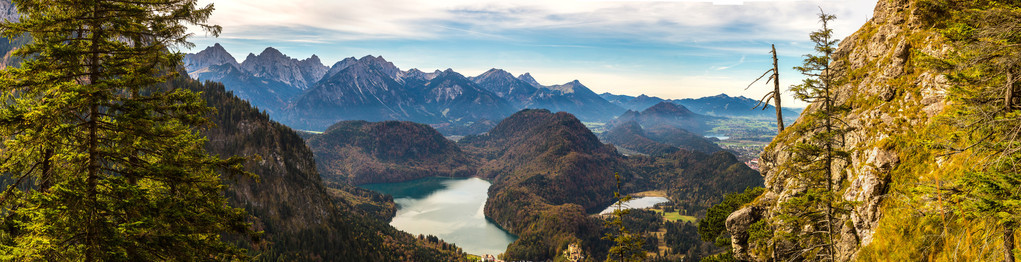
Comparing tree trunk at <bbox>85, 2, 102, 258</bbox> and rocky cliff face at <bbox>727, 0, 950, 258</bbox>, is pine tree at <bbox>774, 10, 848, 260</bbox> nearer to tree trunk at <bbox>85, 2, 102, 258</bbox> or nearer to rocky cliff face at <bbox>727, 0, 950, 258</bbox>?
rocky cliff face at <bbox>727, 0, 950, 258</bbox>

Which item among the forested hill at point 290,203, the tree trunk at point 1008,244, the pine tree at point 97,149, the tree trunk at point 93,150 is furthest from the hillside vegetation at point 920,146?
the forested hill at point 290,203

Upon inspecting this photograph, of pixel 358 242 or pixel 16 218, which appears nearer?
pixel 16 218

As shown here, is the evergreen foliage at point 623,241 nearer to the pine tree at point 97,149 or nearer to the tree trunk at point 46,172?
the pine tree at point 97,149

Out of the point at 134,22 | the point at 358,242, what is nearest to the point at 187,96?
the point at 134,22

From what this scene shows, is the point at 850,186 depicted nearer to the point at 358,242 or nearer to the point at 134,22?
the point at 134,22

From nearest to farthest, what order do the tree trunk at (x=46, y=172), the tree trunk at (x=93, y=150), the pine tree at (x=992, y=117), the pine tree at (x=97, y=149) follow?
the pine tree at (x=992, y=117), the pine tree at (x=97, y=149), the tree trunk at (x=93, y=150), the tree trunk at (x=46, y=172)

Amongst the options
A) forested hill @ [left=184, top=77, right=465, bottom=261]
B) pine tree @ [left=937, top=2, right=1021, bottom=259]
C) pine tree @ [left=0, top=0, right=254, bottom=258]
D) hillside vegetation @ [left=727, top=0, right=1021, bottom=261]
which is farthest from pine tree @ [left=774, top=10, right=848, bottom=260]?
forested hill @ [left=184, top=77, right=465, bottom=261]

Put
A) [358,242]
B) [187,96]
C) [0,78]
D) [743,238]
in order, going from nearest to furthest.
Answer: [0,78] < [187,96] < [743,238] < [358,242]
